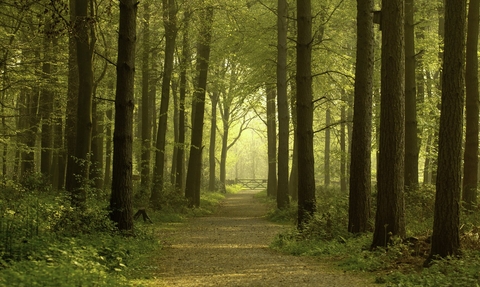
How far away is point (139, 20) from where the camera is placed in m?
20.0

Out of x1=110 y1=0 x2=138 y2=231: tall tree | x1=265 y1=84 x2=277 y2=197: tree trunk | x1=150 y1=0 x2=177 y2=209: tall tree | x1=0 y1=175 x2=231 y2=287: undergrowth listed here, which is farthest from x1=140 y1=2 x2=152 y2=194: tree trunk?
x1=265 y1=84 x2=277 y2=197: tree trunk

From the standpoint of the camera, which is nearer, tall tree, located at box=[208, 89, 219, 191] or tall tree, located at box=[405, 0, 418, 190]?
tall tree, located at box=[405, 0, 418, 190]

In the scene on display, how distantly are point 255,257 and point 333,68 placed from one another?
12824 millimetres

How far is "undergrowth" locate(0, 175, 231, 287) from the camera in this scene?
22.1ft

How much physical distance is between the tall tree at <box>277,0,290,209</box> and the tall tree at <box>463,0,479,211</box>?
8050mm

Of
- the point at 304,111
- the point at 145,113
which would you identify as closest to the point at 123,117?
the point at 304,111

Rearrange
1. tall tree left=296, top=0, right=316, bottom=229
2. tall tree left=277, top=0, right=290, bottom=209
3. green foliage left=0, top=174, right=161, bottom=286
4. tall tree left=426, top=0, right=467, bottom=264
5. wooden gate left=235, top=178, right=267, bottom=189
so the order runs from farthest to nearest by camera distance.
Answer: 1. wooden gate left=235, top=178, right=267, bottom=189
2. tall tree left=277, top=0, right=290, bottom=209
3. tall tree left=296, top=0, right=316, bottom=229
4. tall tree left=426, top=0, right=467, bottom=264
5. green foliage left=0, top=174, right=161, bottom=286

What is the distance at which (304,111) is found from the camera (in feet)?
49.2

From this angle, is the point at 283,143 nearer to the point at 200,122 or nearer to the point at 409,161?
the point at 200,122

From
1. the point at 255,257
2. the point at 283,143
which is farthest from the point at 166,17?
the point at 255,257

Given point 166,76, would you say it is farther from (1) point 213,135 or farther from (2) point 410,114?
(1) point 213,135

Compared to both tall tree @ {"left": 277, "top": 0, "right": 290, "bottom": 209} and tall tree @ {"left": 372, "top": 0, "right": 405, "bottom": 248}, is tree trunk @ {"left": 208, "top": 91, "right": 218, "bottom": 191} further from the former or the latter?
tall tree @ {"left": 372, "top": 0, "right": 405, "bottom": 248}

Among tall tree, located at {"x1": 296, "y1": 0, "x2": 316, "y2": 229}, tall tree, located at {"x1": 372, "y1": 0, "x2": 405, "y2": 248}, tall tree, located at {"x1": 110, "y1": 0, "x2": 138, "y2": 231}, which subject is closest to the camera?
tall tree, located at {"x1": 372, "y1": 0, "x2": 405, "y2": 248}

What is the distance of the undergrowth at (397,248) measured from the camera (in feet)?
25.7
